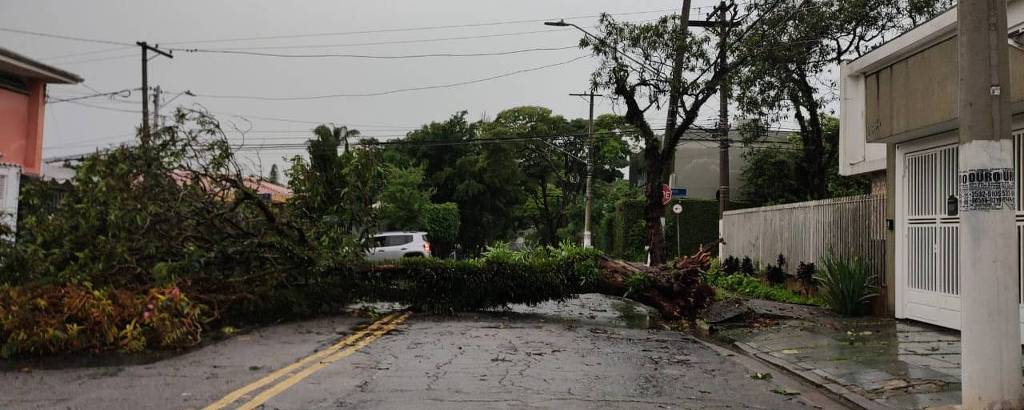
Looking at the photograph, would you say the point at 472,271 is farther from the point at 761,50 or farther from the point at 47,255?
the point at 761,50

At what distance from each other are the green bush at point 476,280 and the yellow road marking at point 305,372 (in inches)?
68.8

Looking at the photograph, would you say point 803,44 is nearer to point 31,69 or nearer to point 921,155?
point 921,155

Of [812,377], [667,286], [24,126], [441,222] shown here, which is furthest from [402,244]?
[812,377]

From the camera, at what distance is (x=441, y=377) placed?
24.7 feet

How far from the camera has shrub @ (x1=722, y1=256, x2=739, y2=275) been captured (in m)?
21.3

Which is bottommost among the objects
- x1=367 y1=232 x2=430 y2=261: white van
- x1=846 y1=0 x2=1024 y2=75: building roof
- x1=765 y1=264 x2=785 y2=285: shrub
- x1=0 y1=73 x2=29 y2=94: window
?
x1=765 y1=264 x2=785 y2=285: shrub

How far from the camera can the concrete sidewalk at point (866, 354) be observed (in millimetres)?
7076

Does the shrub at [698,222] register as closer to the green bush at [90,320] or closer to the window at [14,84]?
the window at [14,84]

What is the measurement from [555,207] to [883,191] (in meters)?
42.8

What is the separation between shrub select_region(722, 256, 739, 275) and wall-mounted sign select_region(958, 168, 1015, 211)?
1540 centimetres

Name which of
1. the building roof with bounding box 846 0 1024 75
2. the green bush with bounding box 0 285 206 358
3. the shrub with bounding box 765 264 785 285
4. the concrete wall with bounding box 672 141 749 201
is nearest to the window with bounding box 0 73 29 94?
the green bush with bounding box 0 285 206 358

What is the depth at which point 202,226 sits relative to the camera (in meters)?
11.5

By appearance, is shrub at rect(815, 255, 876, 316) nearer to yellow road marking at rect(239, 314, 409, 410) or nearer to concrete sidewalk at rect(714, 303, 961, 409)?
concrete sidewalk at rect(714, 303, 961, 409)

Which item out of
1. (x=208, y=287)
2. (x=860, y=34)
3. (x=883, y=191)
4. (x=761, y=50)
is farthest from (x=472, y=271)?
(x=860, y=34)
